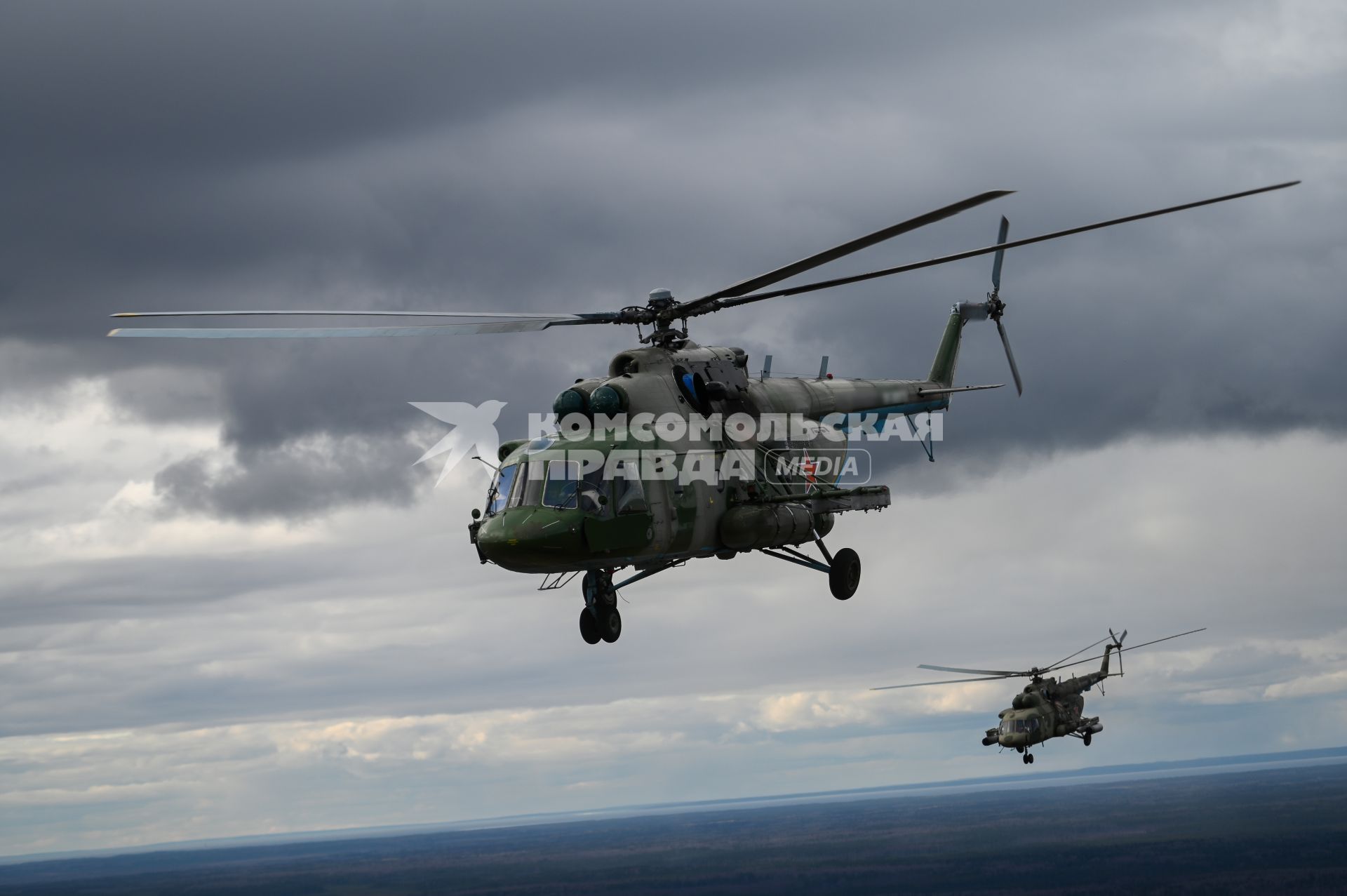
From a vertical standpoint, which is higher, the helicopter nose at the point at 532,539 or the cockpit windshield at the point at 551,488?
the cockpit windshield at the point at 551,488

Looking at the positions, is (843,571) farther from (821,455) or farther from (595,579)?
(595,579)

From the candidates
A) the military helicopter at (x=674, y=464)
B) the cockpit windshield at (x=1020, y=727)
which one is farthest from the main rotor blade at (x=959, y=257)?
the cockpit windshield at (x=1020, y=727)

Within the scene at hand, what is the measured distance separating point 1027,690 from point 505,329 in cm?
5568

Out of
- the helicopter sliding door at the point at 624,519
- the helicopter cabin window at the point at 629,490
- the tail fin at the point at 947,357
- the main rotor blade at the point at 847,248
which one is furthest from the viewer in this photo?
the tail fin at the point at 947,357

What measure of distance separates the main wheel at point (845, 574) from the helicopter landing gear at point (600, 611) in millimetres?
7026

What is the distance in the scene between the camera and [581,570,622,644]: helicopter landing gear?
1364 inches

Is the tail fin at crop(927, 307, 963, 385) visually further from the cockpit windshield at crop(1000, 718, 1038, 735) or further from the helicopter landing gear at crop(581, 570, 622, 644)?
the cockpit windshield at crop(1000, 718, 1038, 735)

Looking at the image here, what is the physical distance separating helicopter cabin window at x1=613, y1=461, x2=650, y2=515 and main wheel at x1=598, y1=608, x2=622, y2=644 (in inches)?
157

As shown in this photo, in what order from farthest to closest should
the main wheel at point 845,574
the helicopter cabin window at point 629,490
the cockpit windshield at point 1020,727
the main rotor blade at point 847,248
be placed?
1. the cockpit windshield at point 1020,727
2. the main wheel at point 845,574
3. the helicopter cabin window at point 629,490
4. the main rotor blade at point 847,248

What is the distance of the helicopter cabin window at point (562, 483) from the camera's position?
1212 inches

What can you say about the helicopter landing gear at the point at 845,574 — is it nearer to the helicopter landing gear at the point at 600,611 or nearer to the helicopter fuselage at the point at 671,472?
the helicopter fuselage at the point at 671,472

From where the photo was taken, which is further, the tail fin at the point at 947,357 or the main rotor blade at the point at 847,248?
the tail fin at the point at 947,357

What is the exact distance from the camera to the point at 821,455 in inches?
1526

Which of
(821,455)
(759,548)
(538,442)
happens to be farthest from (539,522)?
(821,455)
